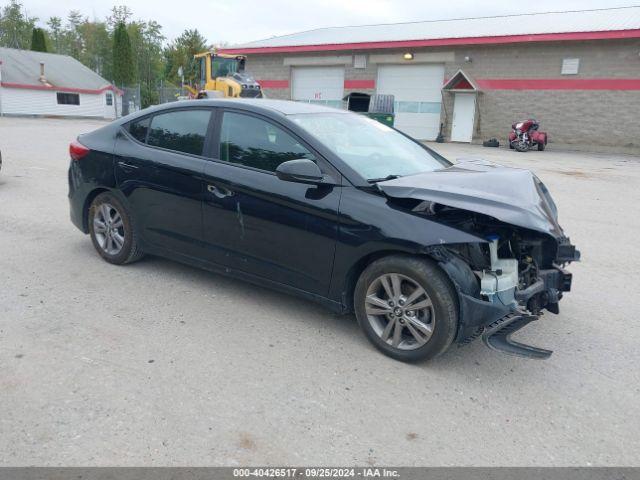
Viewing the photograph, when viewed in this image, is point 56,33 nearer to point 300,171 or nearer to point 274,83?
point 274,83

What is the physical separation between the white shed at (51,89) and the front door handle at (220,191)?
41.6m

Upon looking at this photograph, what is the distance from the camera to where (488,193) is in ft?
11.0

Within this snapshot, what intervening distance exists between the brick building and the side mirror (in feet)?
75.3

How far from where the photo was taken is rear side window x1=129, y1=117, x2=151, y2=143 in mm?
4836

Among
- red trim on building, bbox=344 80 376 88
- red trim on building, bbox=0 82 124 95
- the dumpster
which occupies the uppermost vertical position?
red trim on building, bbox=344 80 376 88

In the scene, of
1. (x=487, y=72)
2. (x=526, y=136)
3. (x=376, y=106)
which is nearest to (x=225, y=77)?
(x=376, y=106)

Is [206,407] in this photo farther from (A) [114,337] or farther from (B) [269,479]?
(A) [114,337]

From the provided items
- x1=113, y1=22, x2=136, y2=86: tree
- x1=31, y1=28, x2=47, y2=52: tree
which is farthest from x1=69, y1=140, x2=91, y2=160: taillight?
x1=31, y1=28, x2=47, y2=52: tree

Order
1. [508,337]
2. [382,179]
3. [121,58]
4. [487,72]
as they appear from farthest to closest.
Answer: [121,58], [487,72], [382,179], [508,337]

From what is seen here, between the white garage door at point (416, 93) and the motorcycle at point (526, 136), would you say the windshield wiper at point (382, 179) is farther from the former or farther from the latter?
the white garage door at point (416, 93)

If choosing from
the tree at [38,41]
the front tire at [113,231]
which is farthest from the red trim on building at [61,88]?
the front tire at [113,231]

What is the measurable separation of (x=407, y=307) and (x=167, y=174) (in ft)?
7.72

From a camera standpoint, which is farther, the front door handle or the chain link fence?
the chain link fence

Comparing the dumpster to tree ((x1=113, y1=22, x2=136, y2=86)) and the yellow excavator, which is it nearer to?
the yellow excavator
